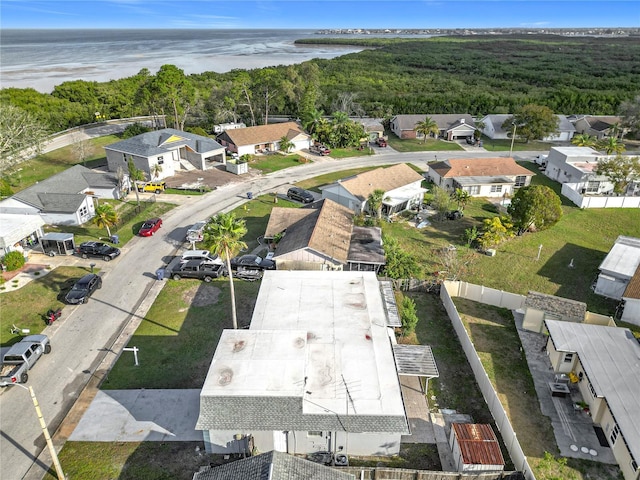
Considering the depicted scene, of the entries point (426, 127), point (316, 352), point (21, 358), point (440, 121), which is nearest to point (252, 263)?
point (316, 352)

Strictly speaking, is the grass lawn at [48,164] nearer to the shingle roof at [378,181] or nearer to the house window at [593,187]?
the shingle roof at [378,181]

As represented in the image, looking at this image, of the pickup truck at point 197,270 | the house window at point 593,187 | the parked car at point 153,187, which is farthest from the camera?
the house window at point 593,187

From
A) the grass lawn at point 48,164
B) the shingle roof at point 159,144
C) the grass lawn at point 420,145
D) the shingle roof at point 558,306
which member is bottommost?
the grass lawn at point 420,145

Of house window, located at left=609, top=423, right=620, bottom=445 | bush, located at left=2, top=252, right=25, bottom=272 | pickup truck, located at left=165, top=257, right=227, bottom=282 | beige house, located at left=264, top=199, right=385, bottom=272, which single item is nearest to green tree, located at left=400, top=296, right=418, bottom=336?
A: beige house, located at left=264, top=199, right=385, bottom=272

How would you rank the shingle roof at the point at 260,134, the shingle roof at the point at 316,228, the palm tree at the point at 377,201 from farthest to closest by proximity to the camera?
the shingle roof at the point at 260,134 < the palm tree at the point at 377,201 < the shingle roof at the point at 316,228

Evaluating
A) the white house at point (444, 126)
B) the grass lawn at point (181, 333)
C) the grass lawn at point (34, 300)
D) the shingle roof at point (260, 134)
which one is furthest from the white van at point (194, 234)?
the white house at point (444, 126)

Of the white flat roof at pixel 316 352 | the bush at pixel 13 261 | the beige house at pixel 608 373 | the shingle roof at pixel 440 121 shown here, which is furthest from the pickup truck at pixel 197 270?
the shingle roof at pixel 440 121

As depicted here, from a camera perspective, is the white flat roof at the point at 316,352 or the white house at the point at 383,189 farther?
the white house at the point at 383,189

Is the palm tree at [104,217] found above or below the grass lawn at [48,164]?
above
